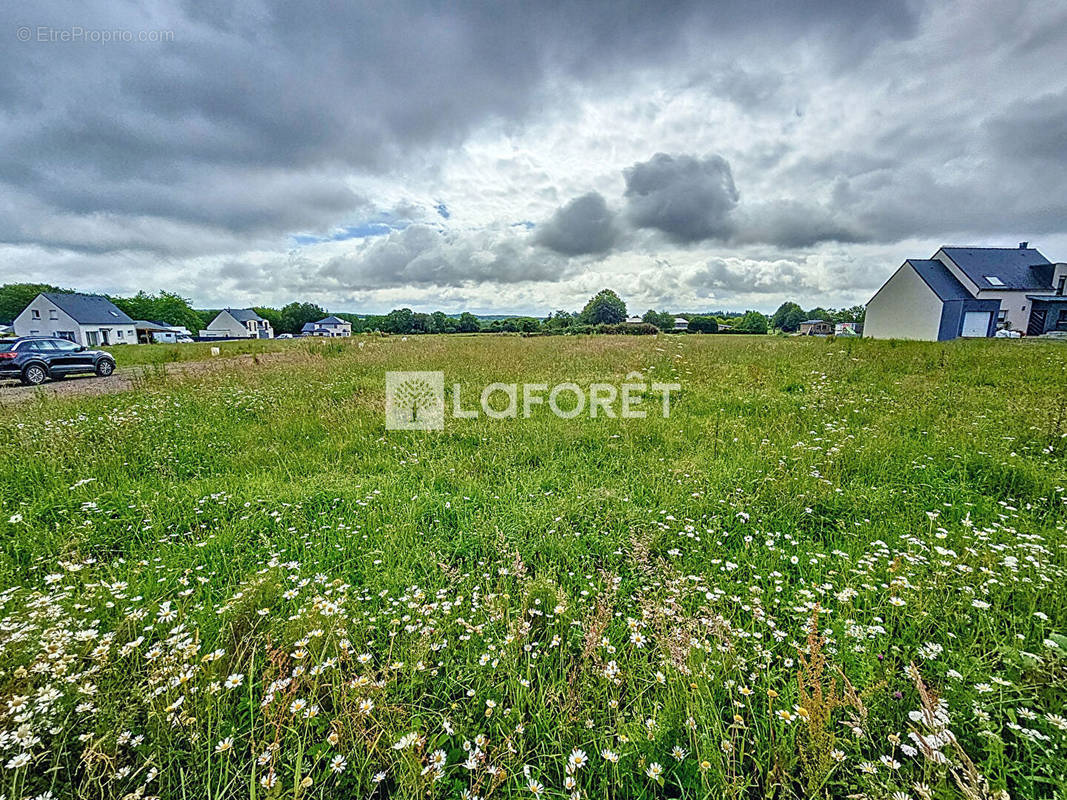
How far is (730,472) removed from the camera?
4.42 m

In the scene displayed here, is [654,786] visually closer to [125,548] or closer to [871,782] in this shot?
[871,782]

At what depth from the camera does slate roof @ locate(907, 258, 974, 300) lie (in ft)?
89.2

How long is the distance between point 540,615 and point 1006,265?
51.2m

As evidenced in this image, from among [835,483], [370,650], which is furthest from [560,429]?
[370,650]

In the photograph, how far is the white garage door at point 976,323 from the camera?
2680cm

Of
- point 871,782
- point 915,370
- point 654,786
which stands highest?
point 915,370

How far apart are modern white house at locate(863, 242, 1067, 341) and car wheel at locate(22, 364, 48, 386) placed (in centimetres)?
4443

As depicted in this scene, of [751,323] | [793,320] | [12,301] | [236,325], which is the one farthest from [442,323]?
[793,320]

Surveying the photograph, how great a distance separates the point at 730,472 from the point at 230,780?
4.48 m

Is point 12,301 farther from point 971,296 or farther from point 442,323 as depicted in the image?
point 971,296

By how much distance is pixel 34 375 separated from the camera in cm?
1317

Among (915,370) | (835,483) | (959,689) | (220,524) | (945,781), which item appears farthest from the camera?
(915,370)

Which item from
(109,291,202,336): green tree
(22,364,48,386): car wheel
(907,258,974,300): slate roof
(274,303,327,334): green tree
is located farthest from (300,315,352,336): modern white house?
(907,258,974,300): slate roof

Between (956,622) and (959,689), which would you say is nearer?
(959,689)
